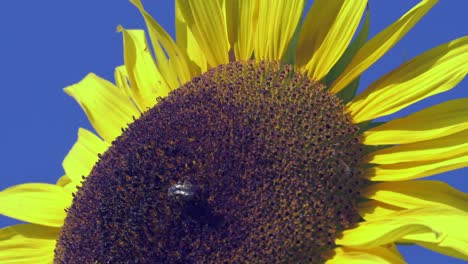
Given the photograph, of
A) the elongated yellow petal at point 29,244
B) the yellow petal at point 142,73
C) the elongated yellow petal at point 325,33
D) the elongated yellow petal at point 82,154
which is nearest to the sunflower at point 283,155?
the elongated yellow petal at point 325,33

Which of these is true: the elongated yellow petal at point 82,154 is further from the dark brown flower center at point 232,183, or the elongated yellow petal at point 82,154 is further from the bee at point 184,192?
the bee at point 184,192

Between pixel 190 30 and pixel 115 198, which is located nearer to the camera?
pixel 115 198

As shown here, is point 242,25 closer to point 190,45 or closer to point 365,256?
point 190,45

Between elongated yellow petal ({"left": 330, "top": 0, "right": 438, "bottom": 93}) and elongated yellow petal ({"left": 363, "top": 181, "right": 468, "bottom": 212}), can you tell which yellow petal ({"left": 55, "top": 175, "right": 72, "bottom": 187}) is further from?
elongated yellow petal ({"left": 363, "top": 181, "right": 468, "bottom": 212})

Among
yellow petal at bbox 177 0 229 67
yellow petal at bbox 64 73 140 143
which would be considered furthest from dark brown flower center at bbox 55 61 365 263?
yellow petal at bbox 64 73 140 143

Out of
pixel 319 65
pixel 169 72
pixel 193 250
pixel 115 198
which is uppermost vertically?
pixel 169 72

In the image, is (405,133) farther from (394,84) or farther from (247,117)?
(247,117)

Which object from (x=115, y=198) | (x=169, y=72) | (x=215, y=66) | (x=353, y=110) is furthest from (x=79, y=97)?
→ (x=353, y=110)
